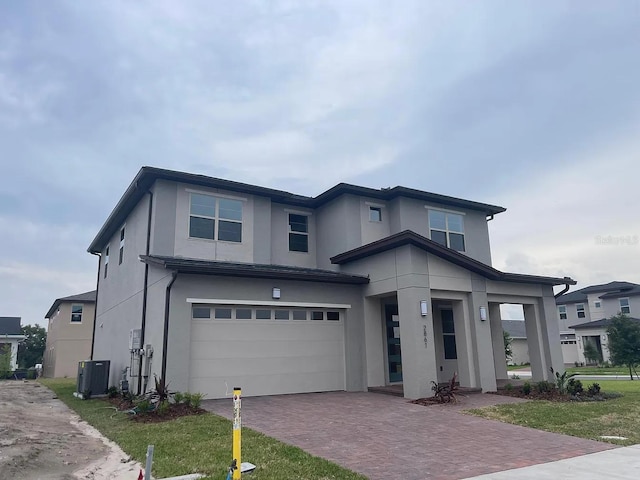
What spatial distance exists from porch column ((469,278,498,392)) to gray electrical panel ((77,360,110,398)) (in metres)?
11.7

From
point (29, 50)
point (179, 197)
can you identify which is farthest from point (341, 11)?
point (29, 50)

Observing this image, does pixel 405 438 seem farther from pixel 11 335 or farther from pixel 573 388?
pixel 11 335

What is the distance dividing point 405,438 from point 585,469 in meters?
2.64

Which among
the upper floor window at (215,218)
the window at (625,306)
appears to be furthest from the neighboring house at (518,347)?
the upper floor window at (215,218)

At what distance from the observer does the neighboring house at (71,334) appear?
103 feet

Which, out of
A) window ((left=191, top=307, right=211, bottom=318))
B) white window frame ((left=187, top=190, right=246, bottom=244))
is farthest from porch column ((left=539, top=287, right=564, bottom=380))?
window ((left=191, top=307, right=211, bottom=318))

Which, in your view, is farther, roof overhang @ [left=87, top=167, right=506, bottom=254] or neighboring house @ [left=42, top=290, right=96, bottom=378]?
neighboring house @ [left=42, top=290, right=96, bottom=378]

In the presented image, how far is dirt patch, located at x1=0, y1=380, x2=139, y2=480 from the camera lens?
220 inches

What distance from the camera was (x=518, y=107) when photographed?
47.4 feet

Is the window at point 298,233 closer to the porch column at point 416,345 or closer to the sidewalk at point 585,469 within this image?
the porch column at point 416,345

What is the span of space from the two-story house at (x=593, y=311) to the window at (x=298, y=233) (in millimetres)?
27990

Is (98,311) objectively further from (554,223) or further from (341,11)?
(554,223)

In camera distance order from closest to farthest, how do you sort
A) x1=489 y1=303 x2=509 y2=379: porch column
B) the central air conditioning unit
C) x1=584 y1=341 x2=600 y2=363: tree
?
the central air conditioning unit
x1=489 y1=303 x2=509 y2=379: porch column
x1=584 y1=341 x2=600 y2=363: tree

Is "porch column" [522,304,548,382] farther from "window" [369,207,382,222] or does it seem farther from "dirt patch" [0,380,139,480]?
"dirt patch" [0,380,139,480]
